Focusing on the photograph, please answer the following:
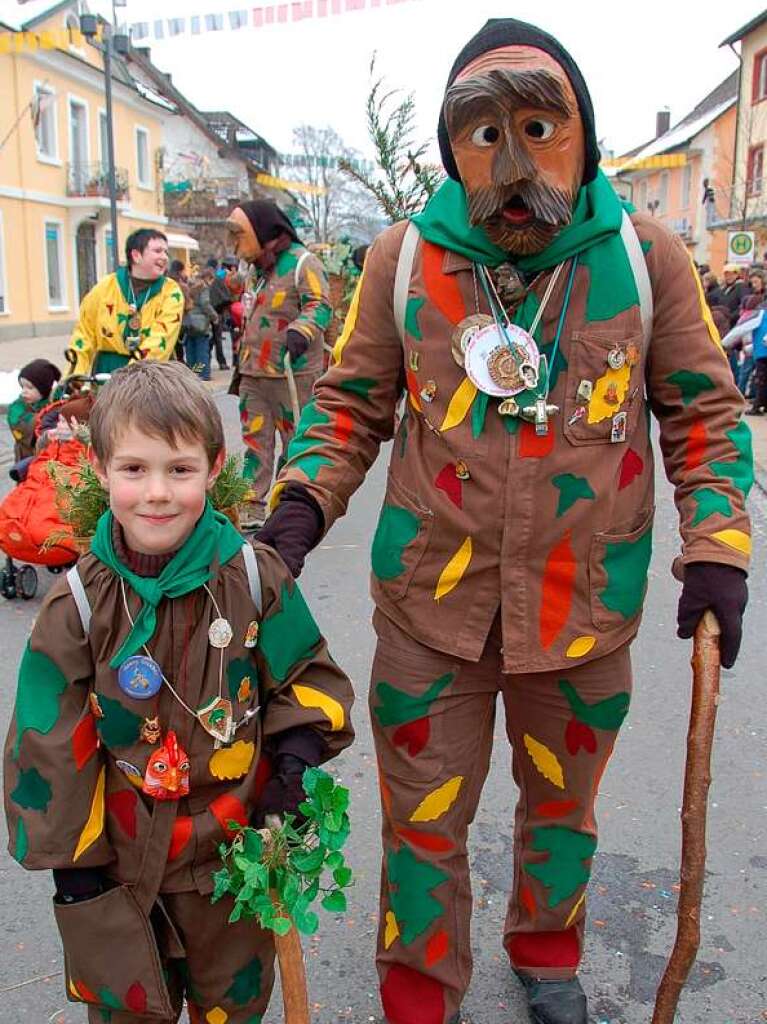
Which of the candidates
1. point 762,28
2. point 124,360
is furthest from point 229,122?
point 124,360

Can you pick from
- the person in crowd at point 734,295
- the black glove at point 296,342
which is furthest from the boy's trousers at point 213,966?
the person in crowd at point 734,295

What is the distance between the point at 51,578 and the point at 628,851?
12.8ft

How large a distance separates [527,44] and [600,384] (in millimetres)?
637

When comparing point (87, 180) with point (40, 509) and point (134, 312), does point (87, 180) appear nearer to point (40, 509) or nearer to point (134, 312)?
point (134, 312)

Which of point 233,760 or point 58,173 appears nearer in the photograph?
point 233,760

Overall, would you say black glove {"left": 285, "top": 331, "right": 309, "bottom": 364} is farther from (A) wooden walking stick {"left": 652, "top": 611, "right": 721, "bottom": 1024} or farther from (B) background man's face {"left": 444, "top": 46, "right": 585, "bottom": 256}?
(A) wooden walking stick {"left": 652, "top": 611, "right": 721, "bottom": 1024}

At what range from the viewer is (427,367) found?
6.82 feet

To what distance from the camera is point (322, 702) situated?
1.92 m

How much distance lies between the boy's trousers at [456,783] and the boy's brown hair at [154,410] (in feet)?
2.14

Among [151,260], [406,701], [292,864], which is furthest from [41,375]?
[292,864]

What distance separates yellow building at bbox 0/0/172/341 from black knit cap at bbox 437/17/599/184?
2254 centimetres

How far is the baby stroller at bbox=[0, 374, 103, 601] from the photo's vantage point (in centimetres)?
496

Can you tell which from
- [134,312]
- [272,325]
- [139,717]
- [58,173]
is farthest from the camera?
[58,173]

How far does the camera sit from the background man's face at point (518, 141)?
186 cm
